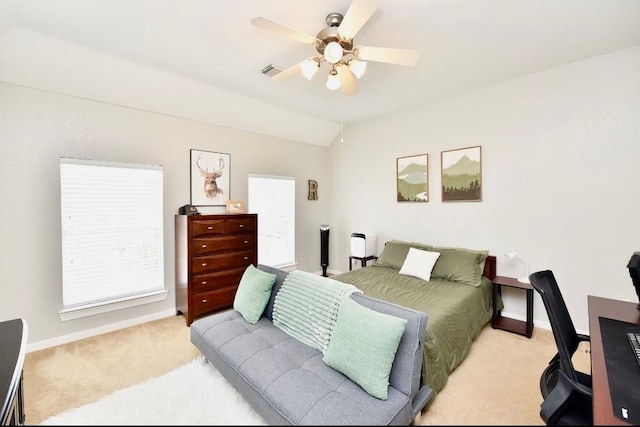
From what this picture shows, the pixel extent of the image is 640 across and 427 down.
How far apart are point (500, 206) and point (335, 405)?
2.93m

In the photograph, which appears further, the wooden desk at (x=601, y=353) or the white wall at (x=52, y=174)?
the white wall at (x=52, y=174)

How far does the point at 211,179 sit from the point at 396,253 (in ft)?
8.61

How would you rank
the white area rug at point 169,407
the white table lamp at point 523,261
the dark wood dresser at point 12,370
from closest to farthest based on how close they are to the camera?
the white area rug at point 169,407 → the dark wood dresser at point 12,370 → the white table lamp at point 523,261

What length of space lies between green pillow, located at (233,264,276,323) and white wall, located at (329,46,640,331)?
2.39 m

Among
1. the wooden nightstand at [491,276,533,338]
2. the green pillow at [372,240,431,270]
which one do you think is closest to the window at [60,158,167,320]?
the green pillow at [372,240,431,270]

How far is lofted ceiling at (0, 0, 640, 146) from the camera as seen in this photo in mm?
1897

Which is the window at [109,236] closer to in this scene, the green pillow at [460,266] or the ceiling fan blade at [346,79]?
the ceiling fan blade at [346,79]

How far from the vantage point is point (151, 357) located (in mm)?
2451

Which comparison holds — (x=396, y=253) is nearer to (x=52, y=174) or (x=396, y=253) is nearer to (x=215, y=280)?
(x=215, y=280)

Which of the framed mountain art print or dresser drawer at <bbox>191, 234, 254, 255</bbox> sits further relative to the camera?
the framed mountain art print

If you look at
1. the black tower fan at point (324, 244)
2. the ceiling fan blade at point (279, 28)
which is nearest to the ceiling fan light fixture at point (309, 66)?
the ceiling fan blade at point (279, 28)

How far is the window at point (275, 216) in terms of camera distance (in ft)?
13.7

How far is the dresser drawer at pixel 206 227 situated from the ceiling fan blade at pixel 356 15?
2.36m

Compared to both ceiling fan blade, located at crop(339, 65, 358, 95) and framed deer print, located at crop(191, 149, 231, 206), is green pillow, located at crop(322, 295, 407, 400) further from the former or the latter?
framed deer print, located at crop(191, 149, 231, 206)
